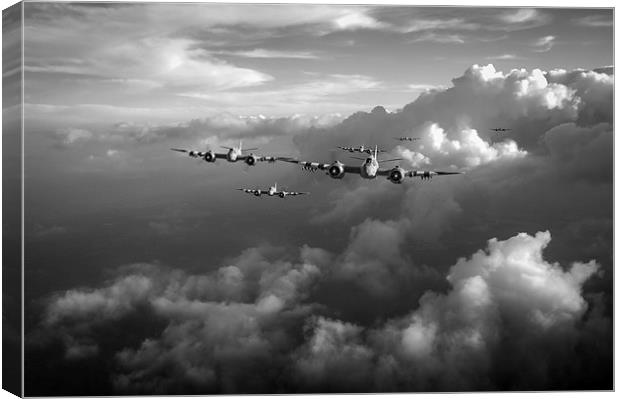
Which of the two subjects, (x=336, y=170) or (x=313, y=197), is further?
(x=313, y=197)

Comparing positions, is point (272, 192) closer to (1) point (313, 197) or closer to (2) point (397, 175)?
(1) point (313, 197)

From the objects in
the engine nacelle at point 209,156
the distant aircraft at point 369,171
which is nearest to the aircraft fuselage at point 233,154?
the engine nacelle at point 209,156

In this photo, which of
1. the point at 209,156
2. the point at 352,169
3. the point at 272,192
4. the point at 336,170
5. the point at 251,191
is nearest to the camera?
the point at 336,170

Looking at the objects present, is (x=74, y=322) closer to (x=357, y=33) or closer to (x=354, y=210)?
(x=354, y=210)

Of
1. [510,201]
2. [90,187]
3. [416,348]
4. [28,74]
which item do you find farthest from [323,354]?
[28,74]

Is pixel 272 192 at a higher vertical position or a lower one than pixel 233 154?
lower

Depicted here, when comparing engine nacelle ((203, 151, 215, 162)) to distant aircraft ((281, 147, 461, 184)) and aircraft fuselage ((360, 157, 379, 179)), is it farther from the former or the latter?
aircraft fuselage ((360, 157, 379, 179))

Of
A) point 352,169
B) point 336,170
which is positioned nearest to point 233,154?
point 336,170

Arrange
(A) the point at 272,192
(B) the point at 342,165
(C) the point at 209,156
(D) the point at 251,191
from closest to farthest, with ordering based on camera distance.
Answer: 1. (B) the point at 342,165
2. (C) the point at 209,156
3. (D) the point at 251,191
4. (A) the point at 272,192

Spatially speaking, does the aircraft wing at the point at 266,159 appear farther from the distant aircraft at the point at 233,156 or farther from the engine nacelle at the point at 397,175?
the engine nacelle at the point at 397,175
